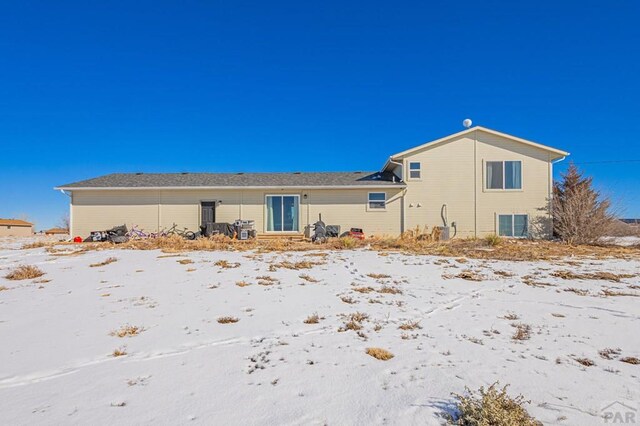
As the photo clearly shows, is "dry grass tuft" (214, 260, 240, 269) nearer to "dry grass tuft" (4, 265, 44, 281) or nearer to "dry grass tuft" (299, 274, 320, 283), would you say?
"dry grass tuft" (299, 274, 320, 283)

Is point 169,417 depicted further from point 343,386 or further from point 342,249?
point 342,249

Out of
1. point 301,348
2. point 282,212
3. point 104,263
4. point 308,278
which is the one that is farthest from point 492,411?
point 282,212

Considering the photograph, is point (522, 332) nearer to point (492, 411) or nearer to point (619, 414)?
point (619, 414)

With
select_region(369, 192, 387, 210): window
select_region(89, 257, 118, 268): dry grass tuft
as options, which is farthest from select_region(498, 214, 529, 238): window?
select_region(89, 257, 118, 268): dry grass tuft

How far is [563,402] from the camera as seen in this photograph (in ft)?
7.37

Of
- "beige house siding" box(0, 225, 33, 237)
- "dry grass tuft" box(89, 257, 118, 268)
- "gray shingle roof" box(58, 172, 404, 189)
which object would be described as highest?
"gray shingle roof" box(58, 172, 404, 189)

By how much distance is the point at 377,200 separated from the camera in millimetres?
15977

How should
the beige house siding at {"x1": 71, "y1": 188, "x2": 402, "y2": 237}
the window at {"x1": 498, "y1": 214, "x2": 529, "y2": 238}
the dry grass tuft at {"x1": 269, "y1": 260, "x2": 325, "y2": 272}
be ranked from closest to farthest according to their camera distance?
the dry grass tuft at {"x1": 269, "y1": 260, "x2": 325, "y2": 272} < the window at {"x1": 498, "y1": 214, "x2": 529, "y2": 238} < the beige house siding at {"x1": 71, "y1": 188, "x2": 402, "y2": 237}

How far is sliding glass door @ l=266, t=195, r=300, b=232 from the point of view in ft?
53.0

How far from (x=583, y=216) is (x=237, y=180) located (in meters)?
15.1

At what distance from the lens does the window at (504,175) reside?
15.7 metres

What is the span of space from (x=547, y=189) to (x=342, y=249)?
10.7 meters

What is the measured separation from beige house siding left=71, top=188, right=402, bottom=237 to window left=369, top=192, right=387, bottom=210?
244mm

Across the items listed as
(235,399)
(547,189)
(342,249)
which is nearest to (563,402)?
(235,399)
